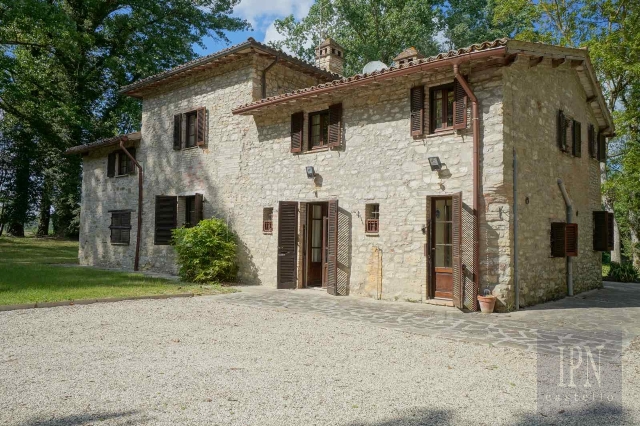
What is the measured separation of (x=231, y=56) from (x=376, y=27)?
49.5ft

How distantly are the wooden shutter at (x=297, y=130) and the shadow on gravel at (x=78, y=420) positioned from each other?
869 centimetres

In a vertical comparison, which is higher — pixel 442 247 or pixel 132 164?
pixel 132 164

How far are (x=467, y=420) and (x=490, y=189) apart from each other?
580cm

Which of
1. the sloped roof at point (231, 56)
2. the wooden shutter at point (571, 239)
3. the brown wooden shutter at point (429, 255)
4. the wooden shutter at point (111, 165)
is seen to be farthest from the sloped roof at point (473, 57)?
the wooden shutter at point (111, 165)

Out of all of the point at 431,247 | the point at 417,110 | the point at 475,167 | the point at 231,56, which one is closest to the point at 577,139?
the point at 475,167

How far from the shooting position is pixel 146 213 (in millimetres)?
15586

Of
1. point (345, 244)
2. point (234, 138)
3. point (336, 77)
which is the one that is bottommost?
point (345, 244)

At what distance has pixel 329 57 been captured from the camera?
1474 cm

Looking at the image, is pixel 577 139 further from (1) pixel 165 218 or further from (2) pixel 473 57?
(1) pixel 165 218

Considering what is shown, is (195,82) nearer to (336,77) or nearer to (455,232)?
(336,77)

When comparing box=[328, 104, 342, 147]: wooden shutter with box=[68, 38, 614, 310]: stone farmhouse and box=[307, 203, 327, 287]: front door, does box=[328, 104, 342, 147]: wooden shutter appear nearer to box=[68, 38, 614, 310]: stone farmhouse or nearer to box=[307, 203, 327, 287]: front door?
box=[68, 38, 614, 310]: stone farmhouse

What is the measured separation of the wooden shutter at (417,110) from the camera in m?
9.30

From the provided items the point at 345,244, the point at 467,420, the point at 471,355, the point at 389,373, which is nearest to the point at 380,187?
the point at 345,244

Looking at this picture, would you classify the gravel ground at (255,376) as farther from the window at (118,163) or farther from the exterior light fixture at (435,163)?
the window at (118,163)
